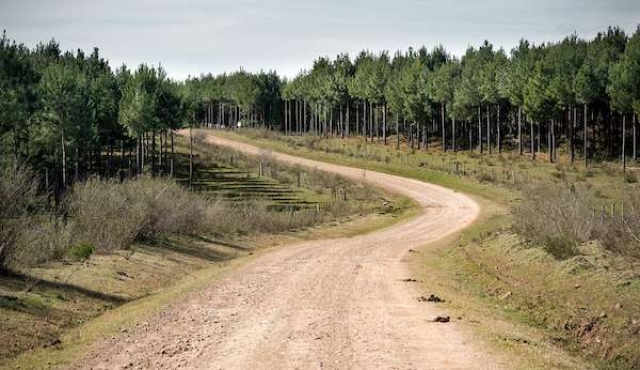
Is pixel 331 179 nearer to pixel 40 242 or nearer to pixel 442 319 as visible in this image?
pixel 40 242

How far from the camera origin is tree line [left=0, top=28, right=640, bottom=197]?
191 feet

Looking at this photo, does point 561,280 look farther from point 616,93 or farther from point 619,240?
point 616,93

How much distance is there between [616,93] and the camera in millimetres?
67188

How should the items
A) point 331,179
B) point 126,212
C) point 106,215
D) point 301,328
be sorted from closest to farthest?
point 301,328
point 106,215
point 126,212
point 331,179

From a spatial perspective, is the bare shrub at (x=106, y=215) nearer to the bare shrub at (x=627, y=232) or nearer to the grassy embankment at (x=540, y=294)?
the grassy embankment at (x=540, y=294)

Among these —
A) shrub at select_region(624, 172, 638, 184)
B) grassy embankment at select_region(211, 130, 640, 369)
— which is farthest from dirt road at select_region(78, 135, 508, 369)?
shrub at select_region(624, 172, 638, 184)

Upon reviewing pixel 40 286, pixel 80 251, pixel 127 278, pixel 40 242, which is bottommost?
pixel 127 278

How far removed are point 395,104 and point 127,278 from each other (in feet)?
267

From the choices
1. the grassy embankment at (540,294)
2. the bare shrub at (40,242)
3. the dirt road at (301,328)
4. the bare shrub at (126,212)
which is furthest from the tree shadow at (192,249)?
the grassy embankment at (540,294)

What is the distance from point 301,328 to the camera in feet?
44.5

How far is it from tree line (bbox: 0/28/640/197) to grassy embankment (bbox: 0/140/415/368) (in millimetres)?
11923

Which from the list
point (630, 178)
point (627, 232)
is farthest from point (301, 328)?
point (630, 178)

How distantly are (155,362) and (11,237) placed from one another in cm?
873

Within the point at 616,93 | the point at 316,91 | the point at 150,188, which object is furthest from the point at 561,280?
the point at 316,91
